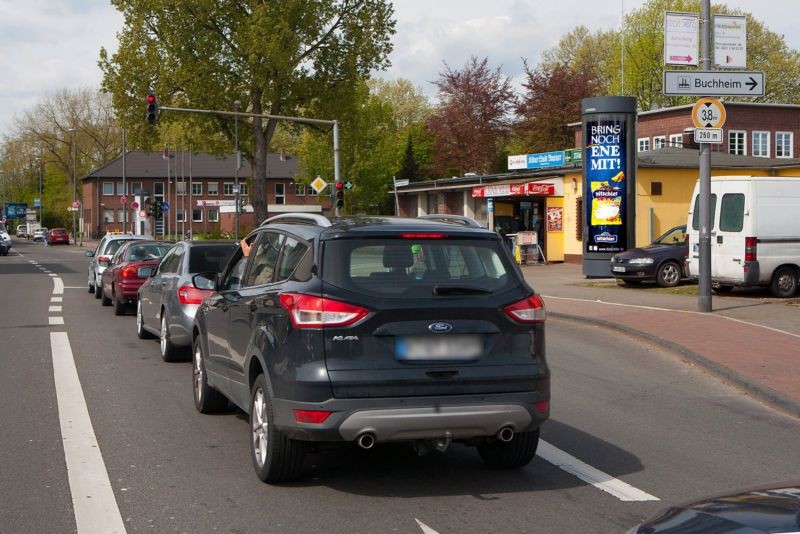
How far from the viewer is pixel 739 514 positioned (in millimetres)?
3006

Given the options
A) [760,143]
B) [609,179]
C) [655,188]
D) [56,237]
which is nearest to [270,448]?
[609,179]

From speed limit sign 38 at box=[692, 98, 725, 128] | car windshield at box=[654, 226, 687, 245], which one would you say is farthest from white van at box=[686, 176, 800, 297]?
car windshield at box=[654, 226, 687, 245]

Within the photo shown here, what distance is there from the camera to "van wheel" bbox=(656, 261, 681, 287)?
78.2ft

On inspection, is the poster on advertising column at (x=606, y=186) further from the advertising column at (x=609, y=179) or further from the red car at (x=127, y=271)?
the red car at (x=127, y=271)

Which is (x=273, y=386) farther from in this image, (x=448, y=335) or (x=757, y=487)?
(x=757, y=487)

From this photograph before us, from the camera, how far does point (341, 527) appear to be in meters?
5.39

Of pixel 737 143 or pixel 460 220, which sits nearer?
pixel 460 220

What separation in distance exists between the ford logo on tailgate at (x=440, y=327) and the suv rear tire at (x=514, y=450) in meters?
1.08

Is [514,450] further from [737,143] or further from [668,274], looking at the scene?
[737,143]

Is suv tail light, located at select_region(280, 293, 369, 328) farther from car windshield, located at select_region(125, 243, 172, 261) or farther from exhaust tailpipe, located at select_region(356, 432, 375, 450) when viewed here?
car windshield, located at select_region(125, 243, 172, 261)

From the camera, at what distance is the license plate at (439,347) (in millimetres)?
5883

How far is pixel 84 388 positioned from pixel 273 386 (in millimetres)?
4841

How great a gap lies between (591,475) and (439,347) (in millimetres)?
1571

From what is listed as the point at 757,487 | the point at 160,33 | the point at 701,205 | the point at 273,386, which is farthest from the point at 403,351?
the point at 160,33
